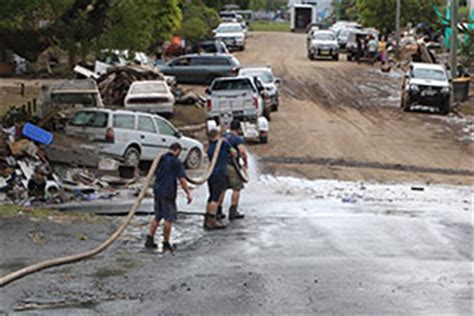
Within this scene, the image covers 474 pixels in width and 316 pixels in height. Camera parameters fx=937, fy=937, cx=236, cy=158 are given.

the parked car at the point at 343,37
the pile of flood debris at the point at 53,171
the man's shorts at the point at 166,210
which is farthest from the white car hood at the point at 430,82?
the parked car at the point at 343,37

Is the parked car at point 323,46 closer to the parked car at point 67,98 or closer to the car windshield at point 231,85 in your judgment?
the car windshield at point 231,85

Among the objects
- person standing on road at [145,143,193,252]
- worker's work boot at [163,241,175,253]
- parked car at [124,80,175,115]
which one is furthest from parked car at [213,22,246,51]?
worker's work boot at [163,241,175,253]

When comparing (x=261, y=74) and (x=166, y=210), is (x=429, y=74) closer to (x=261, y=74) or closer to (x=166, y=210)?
(x=261, y=74)

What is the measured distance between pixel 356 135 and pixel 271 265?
19.0 m

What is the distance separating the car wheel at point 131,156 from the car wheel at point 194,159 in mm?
1395

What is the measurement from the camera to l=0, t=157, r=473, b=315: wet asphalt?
1041 cm

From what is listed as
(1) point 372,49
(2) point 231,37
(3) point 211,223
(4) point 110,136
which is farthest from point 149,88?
(2) point 231,37

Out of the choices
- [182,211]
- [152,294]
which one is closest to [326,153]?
[182,211]

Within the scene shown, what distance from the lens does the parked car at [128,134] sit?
76.5ft

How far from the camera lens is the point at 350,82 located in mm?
48562

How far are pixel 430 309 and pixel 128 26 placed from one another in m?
20.0

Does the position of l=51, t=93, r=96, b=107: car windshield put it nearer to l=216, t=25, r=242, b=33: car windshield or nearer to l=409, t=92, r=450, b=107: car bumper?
l=409, t=92, r=450, b=107: car bumper

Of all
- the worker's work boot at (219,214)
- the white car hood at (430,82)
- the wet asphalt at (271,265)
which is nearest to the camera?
the wet asphalt at (271,265)

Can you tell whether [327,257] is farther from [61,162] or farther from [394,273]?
[61,162]
